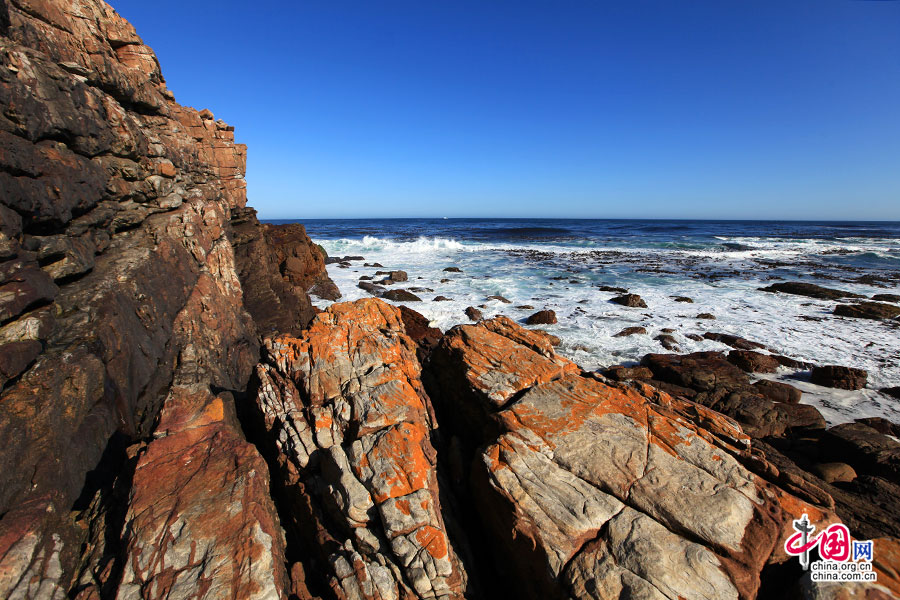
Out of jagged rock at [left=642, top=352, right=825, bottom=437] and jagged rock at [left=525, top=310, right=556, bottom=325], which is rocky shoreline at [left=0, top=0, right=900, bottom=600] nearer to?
jagged rock at [left=642, top=352, right=825, bottom=437]

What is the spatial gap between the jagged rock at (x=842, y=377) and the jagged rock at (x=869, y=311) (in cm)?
902

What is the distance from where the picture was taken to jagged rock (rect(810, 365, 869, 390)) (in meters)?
10.6

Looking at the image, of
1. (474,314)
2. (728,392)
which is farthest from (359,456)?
(474,314)

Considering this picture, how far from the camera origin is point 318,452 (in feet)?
15.3

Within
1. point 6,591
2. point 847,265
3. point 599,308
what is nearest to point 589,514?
point 6,591

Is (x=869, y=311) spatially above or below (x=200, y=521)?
below

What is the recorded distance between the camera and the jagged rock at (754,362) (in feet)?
38.4

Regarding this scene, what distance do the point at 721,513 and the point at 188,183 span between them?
46.9 feet

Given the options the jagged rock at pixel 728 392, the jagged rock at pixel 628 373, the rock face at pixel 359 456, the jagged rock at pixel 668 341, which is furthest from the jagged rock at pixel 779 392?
the rock face at pixel 359 456

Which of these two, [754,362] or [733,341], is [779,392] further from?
[733,341]

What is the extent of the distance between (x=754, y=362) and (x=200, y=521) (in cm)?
1469

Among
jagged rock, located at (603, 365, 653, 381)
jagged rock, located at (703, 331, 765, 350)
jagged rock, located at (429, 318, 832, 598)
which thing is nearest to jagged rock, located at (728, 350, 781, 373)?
jagged rock, located at (703, 331, 765, 350)

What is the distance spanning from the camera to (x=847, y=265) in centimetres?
3344

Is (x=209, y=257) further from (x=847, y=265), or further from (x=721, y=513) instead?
(x=847, y=265)
